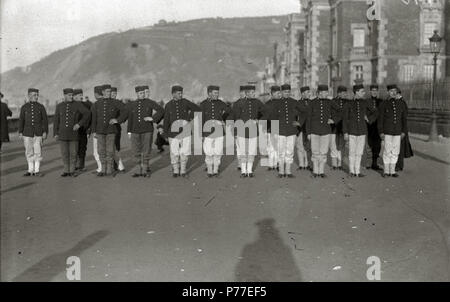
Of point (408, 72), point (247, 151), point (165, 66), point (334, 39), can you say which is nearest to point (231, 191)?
→ point (247, 151)

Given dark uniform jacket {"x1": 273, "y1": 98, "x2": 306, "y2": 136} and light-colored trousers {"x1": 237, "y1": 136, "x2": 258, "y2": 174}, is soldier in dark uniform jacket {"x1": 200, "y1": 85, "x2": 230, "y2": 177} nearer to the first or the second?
light-colored trousers {"x1": 237, "y1": 136, "x2": 258, "y2": 174}

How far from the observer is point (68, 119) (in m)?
13.2

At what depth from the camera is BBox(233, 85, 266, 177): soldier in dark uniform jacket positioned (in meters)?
12.9

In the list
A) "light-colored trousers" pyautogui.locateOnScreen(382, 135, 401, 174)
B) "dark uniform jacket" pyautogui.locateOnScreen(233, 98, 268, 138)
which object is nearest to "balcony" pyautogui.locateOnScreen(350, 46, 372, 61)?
"light-colored trousers" pyautogui.locateOnScreen(382, 135, 401, 174)

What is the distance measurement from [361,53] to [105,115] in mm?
35805

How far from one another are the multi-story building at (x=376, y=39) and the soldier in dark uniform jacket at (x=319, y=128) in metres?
29.2

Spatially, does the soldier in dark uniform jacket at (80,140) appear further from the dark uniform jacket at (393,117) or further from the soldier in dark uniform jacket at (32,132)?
the dark uniform jacket at (393,117)

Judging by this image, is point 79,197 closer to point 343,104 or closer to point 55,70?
point 343,104

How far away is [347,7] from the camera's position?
47656 mm

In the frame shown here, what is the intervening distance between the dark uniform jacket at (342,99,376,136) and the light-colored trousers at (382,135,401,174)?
0.59 m

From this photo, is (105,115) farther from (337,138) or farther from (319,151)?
(337,138)
